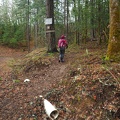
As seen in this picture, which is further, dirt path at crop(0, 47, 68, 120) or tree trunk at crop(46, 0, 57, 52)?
tree trunk at crop(46, 0, 57, 52)

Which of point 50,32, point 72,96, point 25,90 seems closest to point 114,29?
point 72,96

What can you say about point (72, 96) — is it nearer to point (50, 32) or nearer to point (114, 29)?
point (114, 29)

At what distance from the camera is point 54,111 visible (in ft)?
14.0

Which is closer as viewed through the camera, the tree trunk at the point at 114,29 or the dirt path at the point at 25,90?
the dirt path at the point at 25,90

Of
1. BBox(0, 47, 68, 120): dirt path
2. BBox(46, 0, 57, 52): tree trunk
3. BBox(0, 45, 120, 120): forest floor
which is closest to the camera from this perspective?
BBox(0, 45, 120, 120): forest floor

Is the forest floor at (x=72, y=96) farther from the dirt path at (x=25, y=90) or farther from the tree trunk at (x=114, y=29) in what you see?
the tree trunk at (x=114, y=29)

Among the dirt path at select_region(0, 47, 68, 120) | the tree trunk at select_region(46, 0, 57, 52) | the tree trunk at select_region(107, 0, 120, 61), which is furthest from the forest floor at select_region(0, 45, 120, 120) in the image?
the tree trunk at select_region(46, 0, 57, 52)

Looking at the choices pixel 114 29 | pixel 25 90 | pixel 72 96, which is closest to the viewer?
pixel 72 96

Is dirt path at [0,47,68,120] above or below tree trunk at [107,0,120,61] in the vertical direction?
below

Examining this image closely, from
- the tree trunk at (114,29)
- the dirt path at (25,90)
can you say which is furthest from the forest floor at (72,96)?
the tree trunk at (114,29)

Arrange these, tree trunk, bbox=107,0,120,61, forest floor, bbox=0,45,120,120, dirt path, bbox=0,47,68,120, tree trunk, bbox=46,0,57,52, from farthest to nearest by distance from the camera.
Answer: tree trunk, bbox=46,0,57,52 → tree trunk, bbox=107,0,120,61 → dirt path, bbox=0,47,68,120 → forest floor, bbox=0,45,120,120

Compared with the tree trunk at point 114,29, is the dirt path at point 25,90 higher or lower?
lower

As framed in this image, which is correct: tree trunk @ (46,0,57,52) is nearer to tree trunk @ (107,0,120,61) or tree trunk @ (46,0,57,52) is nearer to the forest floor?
the forest floor

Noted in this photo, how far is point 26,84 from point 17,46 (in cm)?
2496
